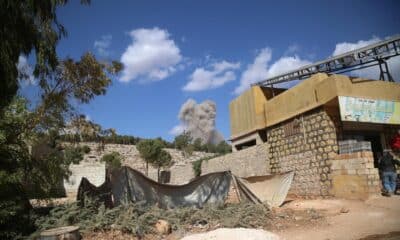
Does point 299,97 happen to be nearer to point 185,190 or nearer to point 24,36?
point 185,190

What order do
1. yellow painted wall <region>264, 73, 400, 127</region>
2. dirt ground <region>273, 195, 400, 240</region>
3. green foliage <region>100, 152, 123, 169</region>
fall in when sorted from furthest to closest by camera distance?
green foliage <region>100, 152, 123, 169</region>, yellow painted wall <region>264, 73, 400, 127</region>, dirt ground <region>273, 195, 400, 240</region>

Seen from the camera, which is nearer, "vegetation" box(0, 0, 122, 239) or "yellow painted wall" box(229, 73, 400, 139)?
"vegetation" box(0, 0, 122, 239)

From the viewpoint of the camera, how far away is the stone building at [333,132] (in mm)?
10812

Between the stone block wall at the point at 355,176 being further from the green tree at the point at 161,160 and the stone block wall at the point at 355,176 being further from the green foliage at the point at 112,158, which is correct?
the green foliage at the point at 112,158

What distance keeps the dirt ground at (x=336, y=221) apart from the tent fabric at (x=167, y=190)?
5.06 ft

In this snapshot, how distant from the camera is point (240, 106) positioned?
18.1 metres

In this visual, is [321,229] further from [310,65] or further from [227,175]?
[310,65]

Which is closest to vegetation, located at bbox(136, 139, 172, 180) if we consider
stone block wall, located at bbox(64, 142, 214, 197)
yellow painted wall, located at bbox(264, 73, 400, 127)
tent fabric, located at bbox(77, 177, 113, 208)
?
stone block wall, located at bbox(64, 142, 214, 197)

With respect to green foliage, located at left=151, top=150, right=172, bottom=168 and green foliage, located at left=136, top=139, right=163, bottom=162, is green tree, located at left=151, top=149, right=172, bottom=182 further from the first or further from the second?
green foliage, located at left=136, top=139, right=163, bottom=162

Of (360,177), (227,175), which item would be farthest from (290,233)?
(360,177)

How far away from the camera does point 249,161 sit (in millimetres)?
16781

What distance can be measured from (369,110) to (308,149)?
102 inches

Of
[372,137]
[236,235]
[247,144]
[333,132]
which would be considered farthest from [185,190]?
[247,144]

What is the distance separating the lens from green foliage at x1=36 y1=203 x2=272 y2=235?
7289 millimetres
